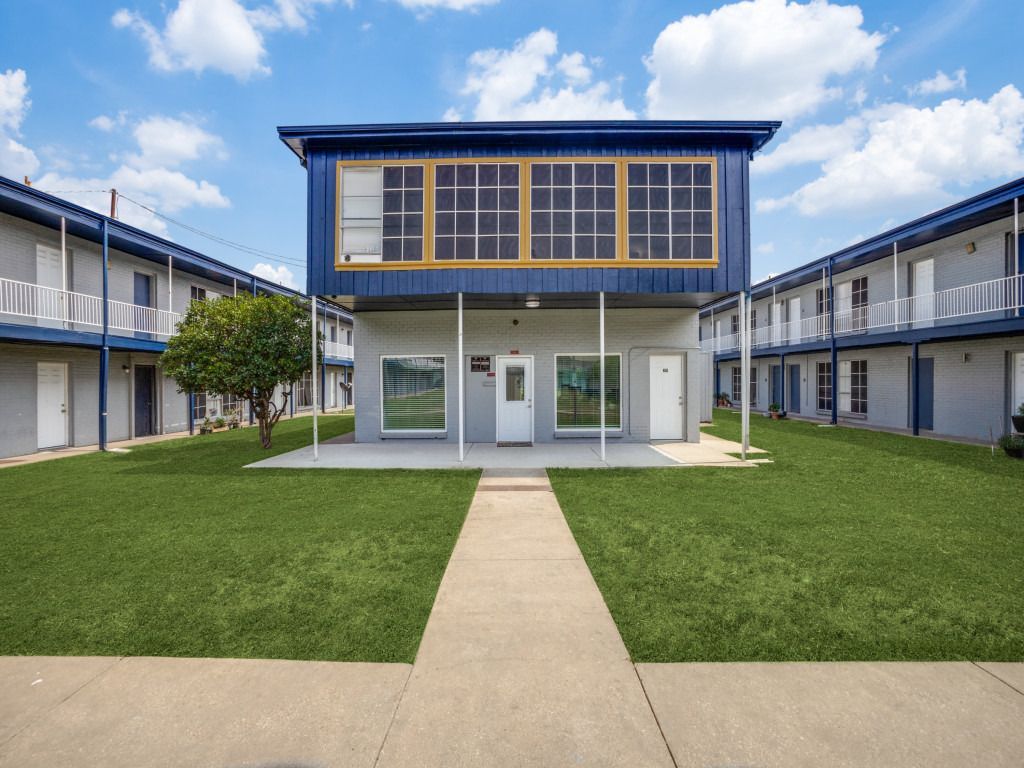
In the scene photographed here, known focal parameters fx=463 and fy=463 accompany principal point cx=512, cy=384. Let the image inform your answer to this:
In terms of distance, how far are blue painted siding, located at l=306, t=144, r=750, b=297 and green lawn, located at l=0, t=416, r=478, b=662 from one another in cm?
422

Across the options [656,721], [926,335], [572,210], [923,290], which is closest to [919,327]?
[923,290]

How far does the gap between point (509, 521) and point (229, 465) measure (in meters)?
7.09

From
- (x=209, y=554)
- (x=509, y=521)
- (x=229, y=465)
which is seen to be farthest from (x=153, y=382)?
(x=509, y=521)

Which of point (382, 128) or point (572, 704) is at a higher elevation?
point (382, 128)

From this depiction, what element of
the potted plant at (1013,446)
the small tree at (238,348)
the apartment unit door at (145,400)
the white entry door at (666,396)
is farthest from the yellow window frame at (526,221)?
the apartment unit door at (145,400)

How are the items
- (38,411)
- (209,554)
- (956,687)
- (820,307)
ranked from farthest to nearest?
(820,307), (38,411), (209,554), (956,687)

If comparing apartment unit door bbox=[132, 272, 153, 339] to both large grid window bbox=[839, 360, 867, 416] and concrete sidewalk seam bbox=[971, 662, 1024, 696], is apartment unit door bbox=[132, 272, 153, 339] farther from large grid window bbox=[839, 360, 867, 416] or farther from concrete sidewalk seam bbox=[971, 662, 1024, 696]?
large grid window bbox=[839, 360, 867, 416]

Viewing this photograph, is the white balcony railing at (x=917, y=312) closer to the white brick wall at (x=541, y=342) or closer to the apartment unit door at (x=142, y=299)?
the white brick wall at (x=541, y=342)

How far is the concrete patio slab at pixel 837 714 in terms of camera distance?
2189mm

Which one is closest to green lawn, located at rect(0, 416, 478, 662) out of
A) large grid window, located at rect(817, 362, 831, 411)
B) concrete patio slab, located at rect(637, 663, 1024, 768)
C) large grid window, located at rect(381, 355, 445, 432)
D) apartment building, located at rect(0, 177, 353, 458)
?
concrete patio slab, located at rect(637, 663, 1024, 768)

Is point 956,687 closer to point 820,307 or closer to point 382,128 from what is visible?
point 382,128

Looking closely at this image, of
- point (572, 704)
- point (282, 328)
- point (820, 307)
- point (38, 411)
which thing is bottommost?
point (572, 704)

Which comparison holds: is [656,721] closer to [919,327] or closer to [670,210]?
[670,210]

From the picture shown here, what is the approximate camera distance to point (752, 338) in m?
24.6
